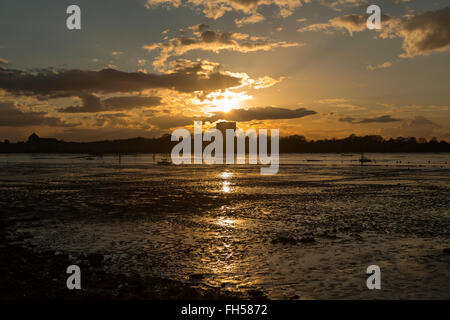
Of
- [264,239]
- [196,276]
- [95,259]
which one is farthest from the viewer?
[264,239]

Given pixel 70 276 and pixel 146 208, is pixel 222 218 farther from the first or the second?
pixel 70 276

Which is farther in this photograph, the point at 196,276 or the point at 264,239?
the point at 264,239

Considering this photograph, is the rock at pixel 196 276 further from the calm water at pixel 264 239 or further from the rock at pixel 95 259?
the rock at pixel 95 259

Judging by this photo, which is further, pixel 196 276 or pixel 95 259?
pixel 95 259

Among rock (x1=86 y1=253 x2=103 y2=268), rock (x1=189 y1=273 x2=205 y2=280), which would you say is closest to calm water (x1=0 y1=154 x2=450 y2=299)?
rock (x1=189 y1=273 x2=205 y2=280)

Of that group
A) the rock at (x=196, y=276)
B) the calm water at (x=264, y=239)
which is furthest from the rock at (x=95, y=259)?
the rock at (x=196, y=276)

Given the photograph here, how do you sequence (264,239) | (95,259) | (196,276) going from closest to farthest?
(196,276) → (95,259) → (264,239)

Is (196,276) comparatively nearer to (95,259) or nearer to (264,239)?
(95,259)

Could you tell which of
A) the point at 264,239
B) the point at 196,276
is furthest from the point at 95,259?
the point at 264,239

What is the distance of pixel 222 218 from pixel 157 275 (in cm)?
1127

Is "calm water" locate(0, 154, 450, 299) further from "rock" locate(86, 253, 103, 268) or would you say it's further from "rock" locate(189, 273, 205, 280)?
"rock" locate(86, 253, 103, 268)

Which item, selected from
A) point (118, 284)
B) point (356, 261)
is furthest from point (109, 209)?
point (356, 261)
